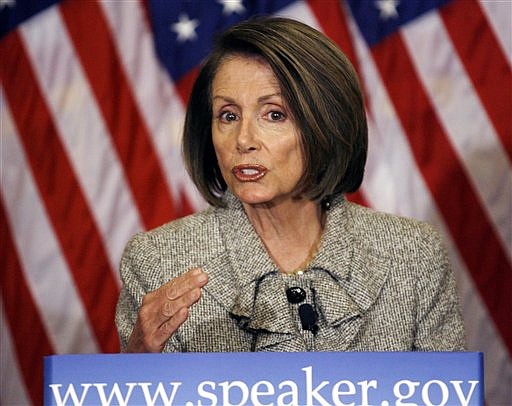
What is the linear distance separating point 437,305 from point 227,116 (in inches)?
24.0

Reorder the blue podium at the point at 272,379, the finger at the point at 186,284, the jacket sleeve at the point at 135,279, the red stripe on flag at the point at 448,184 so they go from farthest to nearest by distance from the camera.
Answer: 1. the red stripe on flag at the point at 448,184
2. the jacket sleeve at the point at 135,279
3. the finger at the point at 186,284
4. the blue podium at the point at 272,379

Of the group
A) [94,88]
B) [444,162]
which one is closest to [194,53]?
[94,88]

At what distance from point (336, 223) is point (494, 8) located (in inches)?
47.7

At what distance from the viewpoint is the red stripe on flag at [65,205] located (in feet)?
10.0

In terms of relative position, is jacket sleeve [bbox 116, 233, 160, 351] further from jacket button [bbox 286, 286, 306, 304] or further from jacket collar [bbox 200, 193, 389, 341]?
jacket button [bbox 286, 286, 306, 304]

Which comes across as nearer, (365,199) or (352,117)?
(352,117)

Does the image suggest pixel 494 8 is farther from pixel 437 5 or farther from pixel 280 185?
pixel 280 185

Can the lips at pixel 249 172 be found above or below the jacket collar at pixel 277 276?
above

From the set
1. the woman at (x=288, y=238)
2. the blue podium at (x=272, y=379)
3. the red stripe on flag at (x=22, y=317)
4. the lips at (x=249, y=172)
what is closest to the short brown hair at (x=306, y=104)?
the woman at (x=288, y=238)

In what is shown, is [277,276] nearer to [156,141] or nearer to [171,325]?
[171,325]

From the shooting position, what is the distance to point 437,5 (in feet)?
9.94

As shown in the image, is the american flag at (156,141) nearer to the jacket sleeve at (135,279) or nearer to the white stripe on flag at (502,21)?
the white stripe on flag at (502,21)

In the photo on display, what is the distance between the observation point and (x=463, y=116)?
301cm

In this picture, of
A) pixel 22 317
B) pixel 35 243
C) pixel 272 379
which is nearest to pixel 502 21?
pixel 35 243
